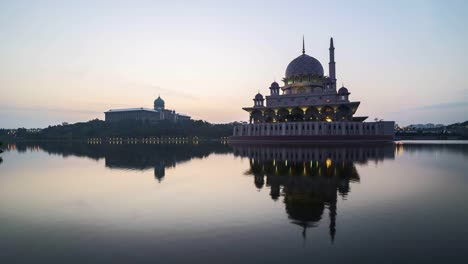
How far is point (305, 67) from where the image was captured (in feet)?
286

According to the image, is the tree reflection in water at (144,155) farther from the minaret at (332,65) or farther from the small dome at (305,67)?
the minaret at (332,65)

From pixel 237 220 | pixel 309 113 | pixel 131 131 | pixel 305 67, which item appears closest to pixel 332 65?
pixel 305 67

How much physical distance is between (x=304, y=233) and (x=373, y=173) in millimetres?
13783

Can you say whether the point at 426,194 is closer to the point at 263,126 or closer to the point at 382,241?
the point at 382,241

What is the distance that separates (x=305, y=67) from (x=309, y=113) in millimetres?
14369

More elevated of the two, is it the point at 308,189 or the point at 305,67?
the point at 305,67

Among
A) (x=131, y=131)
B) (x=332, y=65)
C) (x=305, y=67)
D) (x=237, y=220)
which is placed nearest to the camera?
(x=237, y=220)

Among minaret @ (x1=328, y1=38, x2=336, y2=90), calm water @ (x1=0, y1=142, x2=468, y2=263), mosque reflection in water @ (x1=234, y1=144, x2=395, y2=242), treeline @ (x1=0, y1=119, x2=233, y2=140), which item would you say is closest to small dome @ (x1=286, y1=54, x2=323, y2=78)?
minaret @ (x1=328, y1=38, x2=336, y2=90)

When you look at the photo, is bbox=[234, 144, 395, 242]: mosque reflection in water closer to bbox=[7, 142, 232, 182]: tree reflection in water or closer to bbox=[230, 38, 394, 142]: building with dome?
bbox=[7, 142, 232, 182]: tree reflection in water

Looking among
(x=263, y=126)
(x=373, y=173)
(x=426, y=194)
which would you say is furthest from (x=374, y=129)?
(x=426, y=194)

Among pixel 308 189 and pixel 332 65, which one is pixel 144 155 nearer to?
pixel 308 189

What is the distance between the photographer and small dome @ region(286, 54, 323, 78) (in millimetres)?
86750

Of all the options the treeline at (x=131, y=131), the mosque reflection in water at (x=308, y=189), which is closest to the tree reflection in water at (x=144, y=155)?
the mosque reflection in water at (x=308, y=189)

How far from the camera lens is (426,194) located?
14.2 meters
